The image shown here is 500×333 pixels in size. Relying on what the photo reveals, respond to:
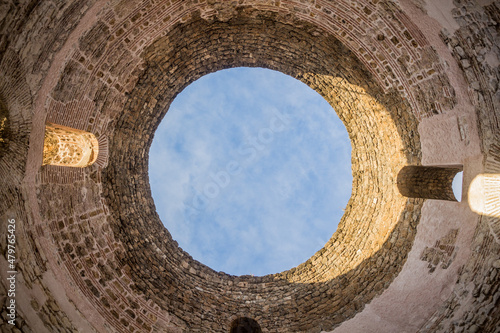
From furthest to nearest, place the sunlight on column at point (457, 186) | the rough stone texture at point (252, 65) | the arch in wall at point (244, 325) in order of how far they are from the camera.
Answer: the arch in wall at point (244, 325) < the sunlight on column at point (457, 186) < the rough stone texture at point (252, 65)

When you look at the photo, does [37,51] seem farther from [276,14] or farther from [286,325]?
[286,325]

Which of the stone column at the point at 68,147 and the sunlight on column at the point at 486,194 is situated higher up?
the stone column at the point at 68,147

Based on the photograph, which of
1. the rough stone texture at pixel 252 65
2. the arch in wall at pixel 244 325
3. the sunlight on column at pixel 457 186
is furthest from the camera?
the arch in wall at pixel 244 325

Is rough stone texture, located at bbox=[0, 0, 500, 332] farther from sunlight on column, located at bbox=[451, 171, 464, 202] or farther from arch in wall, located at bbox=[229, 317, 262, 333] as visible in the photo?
sunlight on column, located at bbox=[451, 171, 464, 202]

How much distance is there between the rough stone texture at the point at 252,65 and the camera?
484 centimetres

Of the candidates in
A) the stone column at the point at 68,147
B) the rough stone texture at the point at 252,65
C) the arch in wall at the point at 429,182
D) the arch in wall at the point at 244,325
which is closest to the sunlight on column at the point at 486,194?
the rough stone texture at the point at 252,65

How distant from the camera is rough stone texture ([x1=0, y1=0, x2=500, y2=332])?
4.84m

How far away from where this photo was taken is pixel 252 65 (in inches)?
296

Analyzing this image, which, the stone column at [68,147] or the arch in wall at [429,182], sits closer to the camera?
the stone column at [68,147]

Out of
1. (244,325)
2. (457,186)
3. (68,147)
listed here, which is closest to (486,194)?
(457,186)

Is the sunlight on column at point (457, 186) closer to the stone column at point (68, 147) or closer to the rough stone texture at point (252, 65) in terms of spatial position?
the rough stone texture at point (252, 65)

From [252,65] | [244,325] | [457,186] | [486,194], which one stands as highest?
[252,65]

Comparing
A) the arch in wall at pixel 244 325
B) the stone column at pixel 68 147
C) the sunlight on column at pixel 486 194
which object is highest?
the stone column at pixel 68 147

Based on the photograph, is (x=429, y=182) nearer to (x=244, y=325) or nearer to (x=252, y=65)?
(x=252, y=65)
